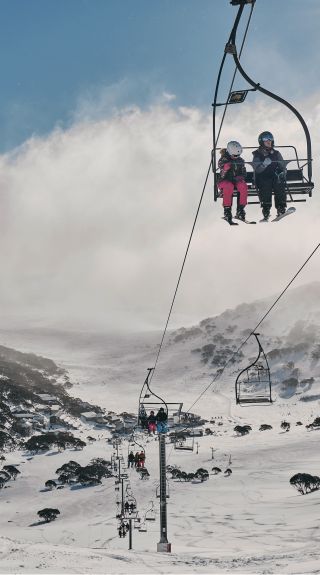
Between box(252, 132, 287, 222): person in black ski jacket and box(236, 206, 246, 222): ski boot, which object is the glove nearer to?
box(252, 132, 287, 222): person in black ski jacket

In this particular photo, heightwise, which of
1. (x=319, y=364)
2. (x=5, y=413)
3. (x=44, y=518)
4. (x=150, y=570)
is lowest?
(x=44, y=518)

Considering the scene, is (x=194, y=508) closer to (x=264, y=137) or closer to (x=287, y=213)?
(x=287, y=213)

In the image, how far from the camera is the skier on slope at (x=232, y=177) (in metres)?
10.9

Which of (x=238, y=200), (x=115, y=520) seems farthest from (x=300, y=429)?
(x=238, y=200)

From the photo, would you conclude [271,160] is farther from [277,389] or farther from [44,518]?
[277,389]

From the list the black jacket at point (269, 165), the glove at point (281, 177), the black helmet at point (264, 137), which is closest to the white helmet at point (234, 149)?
the black jacket at point (269, 165)

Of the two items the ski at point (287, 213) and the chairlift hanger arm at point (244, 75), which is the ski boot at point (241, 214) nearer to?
the ski at point (287, 213)

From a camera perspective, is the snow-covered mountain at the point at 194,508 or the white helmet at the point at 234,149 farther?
the snow-covered mountain at the point at 194,508

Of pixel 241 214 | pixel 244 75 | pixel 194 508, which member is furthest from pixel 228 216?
pixel 194 508

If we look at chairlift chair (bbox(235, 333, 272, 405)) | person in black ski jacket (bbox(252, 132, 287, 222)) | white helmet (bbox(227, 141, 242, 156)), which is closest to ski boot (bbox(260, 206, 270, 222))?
person in black ski jacket (bbox(252, 132, 287, 222))

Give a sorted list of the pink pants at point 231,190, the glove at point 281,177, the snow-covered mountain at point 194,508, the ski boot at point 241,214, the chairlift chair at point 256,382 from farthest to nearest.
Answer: the snow-covered mountain at point 194,508, the chairlift chair at point 256,382, the ski boot at point 241,214, the pink pants at point 231,190, the glove at point 281,177

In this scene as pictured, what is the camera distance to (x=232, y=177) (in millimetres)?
11039

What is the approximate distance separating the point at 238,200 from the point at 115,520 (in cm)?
4285

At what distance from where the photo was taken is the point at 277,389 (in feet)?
486
